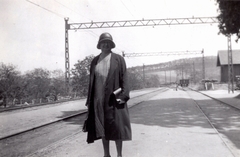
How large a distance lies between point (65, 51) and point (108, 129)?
72.3 ft

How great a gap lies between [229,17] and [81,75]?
64.4ft

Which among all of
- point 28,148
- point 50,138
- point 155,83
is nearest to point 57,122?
point 50,138

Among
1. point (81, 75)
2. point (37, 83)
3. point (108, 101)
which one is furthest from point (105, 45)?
point (81, 75)

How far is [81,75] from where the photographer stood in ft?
107

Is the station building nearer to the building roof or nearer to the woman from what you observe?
the building roof

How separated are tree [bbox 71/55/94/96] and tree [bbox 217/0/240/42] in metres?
17.4

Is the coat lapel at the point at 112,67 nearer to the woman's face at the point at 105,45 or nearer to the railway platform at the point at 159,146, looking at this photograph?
the woman's face at the point at 105,45

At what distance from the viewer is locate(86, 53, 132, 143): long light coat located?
149 inches

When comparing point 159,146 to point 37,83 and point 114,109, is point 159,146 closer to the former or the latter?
point 114,109

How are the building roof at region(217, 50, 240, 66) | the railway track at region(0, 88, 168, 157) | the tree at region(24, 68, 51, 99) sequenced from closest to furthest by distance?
the railway track at region(0, 88, 168, 157) → the tree at region(24, 68, 51, 99) → the building roof at region(217, 50, 240, 66)

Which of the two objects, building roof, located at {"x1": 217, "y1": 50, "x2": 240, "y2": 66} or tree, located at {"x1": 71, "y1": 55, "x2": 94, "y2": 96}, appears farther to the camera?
building roof, located at {"x1": 217, "y1": 50, "x2": 240, "y2": 66}

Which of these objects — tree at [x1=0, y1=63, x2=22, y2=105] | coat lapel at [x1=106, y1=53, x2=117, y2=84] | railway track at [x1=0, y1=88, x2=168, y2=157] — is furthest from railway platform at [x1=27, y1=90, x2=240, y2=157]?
tree at [x1=0, y1=63, x2=22, y2=105]

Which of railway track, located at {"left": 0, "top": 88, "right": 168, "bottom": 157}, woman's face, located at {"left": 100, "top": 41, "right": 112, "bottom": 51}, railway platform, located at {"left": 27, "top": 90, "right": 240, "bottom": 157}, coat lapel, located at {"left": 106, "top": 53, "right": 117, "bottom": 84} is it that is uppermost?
woman's face, located at {"left": 100, "top": 41, "right": 112, "bottom": 51}

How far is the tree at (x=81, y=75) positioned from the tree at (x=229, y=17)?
17.4 m
